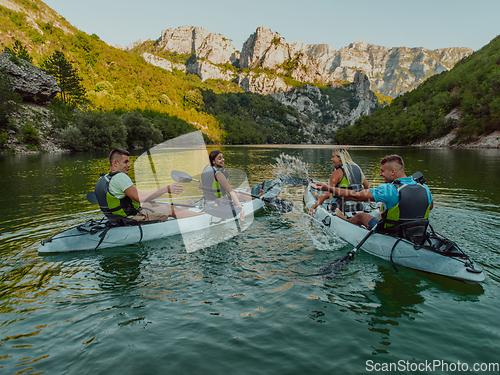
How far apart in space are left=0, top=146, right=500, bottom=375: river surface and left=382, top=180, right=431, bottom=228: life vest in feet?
3.92

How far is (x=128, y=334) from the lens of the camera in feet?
12.4

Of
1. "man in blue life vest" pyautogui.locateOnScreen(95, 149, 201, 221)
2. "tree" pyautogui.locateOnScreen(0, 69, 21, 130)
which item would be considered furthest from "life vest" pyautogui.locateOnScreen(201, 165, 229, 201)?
"tree" pyautogui.locateOnScreen(0, 69, 21, 130)

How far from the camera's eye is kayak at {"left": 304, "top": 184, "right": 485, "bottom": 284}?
15.5ft

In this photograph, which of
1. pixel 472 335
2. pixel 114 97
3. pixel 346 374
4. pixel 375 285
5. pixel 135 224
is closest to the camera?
pixel 346 374

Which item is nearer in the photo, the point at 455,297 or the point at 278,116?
the point at 455,297

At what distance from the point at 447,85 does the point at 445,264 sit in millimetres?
100202

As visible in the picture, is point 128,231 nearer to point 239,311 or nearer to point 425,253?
point 239,311

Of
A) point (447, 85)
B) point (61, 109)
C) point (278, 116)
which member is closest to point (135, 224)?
point (61, 109)

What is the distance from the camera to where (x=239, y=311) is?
4.29 meters

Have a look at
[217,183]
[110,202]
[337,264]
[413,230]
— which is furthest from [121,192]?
[413,230]

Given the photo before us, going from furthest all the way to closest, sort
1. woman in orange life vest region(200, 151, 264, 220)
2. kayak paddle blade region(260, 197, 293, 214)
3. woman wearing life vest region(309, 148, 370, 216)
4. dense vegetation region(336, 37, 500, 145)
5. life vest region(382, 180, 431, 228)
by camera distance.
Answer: dense vegetation region(336, 37, 500, 145), kayak paddle blade region(260, 197, 293, 214), woman in orange life vest region(200, 151, 264, 220), woman wearing life vest region(309, 148, 370, 216), life vest region(382, 180, 431, 228)

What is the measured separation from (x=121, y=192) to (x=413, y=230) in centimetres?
665

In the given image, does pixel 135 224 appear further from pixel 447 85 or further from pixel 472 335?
pixel 447 85

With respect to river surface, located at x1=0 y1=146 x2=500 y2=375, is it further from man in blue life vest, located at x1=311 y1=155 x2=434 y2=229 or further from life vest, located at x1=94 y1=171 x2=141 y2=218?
man in blue life vest, located at x1=311 y1=155 x2=434 y2=229
